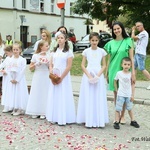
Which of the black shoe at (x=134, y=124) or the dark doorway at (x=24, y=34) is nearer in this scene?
the black shoe at (x=134, y=124)

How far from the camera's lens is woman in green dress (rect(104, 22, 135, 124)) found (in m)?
7.04

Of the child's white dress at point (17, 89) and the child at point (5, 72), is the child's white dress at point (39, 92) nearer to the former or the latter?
the child's white dress at point (17, 89)

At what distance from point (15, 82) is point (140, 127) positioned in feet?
9.66

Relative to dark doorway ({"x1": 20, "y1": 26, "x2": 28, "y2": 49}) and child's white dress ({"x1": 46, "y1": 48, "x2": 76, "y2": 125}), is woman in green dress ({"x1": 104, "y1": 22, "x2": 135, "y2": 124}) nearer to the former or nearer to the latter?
child's white dress ({"x1": 46, "y1": 48, "x2": 76, "y2": 125})

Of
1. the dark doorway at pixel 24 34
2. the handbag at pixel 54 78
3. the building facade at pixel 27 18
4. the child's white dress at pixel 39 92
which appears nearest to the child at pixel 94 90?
the handbag at pixel 54 78

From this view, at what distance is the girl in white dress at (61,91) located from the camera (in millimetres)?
7133

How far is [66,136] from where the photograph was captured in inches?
249

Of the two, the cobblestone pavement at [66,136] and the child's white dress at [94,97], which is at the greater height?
the child's white dress at [94,97]

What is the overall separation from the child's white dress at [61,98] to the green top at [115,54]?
83 centimetres

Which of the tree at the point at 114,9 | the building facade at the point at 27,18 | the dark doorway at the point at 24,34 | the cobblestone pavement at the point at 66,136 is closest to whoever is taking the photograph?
the cobblestone pavement at the point at 66,136

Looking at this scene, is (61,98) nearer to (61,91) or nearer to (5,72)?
(61,91)

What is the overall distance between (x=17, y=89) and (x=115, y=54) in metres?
2.43

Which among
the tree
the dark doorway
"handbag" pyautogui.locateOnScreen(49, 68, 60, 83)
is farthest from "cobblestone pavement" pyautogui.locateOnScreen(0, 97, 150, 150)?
the dark doorway

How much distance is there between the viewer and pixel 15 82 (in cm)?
805
